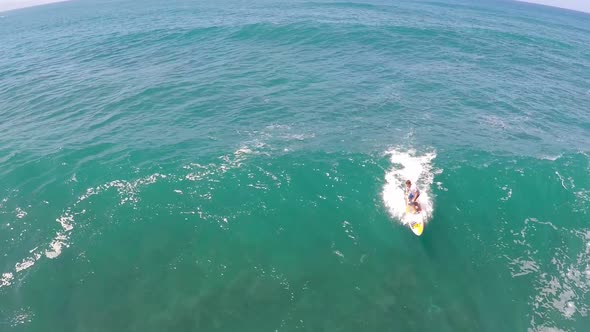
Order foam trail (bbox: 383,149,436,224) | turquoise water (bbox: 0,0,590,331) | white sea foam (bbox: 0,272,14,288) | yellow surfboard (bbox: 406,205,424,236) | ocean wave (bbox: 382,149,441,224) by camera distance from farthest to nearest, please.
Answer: ocean wave (bbox: 382,149,441,224)
foam trail (bbox: 383,149,436,224)
yellow surfboard (bbox: 406,205,424,236)
white sea foam (bbox: 0,272,14,288)
turquoise water (bbox: 0,0,590,331)

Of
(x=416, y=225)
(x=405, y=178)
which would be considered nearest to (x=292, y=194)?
(x=416, y=225)

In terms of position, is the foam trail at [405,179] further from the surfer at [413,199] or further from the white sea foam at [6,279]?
the white sea foam at [6,279]

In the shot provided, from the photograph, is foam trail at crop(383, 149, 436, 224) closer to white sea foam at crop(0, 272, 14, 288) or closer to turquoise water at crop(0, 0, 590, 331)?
turquoise water at crop(0, 0, 590, 331)

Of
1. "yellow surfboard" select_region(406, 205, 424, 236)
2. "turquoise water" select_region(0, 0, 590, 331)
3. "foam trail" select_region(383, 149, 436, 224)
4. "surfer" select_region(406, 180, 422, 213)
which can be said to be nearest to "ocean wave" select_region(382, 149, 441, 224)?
"foam trail" select_region(383, 149, 436, 224)

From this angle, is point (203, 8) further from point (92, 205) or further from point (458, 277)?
point (458, 277)

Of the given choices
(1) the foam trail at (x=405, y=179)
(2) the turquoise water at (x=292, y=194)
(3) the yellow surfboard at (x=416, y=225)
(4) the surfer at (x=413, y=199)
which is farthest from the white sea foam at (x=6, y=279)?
(4) the surfer at (x=413, y=199)

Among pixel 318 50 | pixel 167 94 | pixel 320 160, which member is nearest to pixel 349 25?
pixel 318 50
